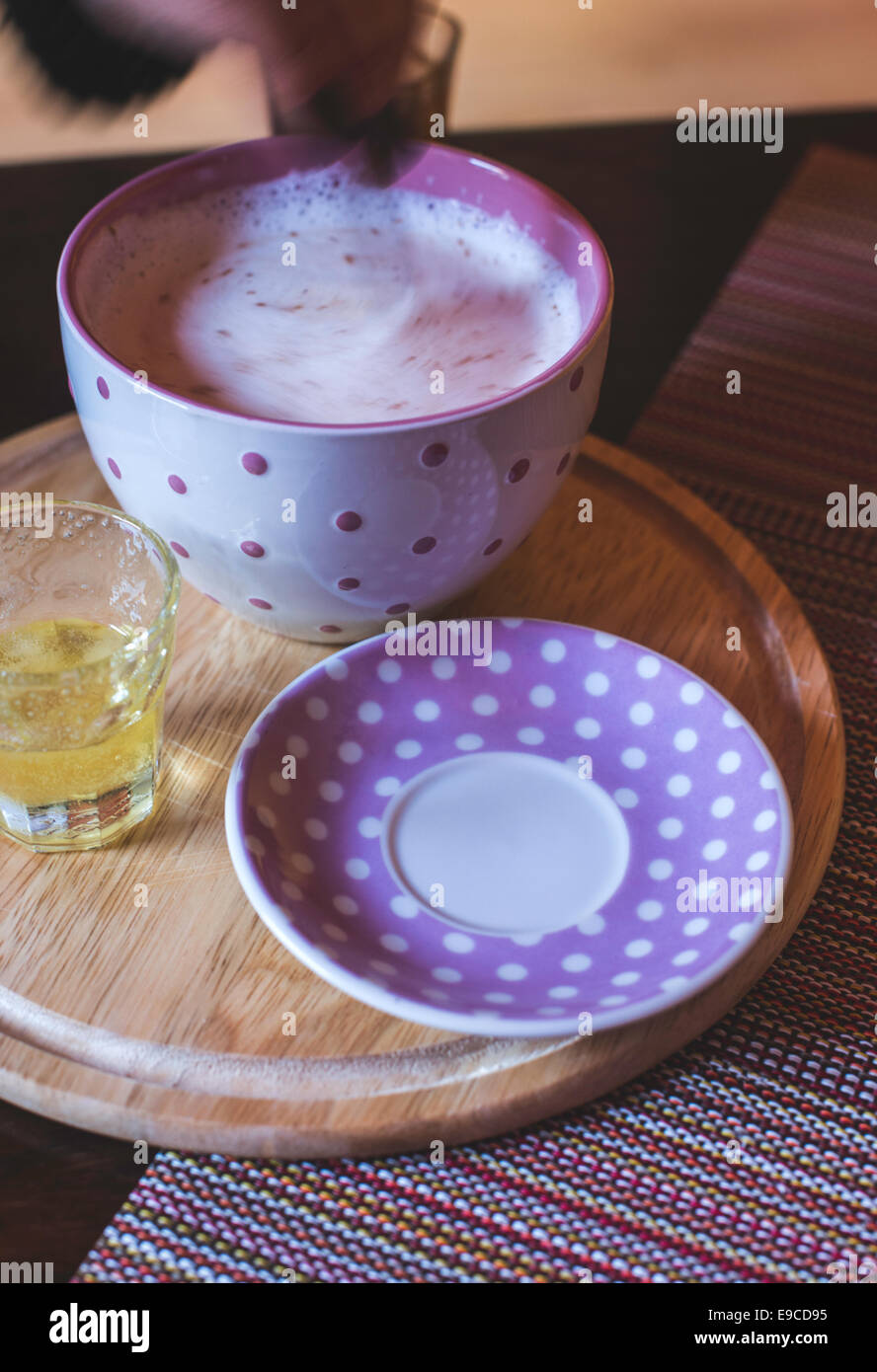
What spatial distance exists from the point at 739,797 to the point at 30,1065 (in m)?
0.34

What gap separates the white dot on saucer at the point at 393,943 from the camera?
58 centimetres

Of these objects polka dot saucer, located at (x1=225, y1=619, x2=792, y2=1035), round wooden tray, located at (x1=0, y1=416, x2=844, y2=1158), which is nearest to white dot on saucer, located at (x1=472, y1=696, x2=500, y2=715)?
polka dot saucer, located at (x1=225, y1=619, x2=792, y2=1035)

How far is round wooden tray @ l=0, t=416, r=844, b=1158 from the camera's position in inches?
21.3

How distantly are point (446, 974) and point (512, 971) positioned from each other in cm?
3

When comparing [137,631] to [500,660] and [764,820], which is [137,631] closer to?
[500,660]

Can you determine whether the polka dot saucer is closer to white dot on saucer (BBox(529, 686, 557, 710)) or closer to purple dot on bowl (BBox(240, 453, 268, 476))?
white dot on saucer (BBox(529, 686, 557, 710))

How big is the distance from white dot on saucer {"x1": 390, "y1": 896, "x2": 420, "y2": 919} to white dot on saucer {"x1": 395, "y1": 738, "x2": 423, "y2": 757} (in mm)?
92

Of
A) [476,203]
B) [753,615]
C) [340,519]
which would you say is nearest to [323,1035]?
[340,519]

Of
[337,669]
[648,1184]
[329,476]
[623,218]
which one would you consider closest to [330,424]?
[329,476]

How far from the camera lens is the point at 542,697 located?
694mm

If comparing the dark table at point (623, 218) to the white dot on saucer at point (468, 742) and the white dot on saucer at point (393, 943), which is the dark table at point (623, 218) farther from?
the white dot on saucer at point (393, 943)

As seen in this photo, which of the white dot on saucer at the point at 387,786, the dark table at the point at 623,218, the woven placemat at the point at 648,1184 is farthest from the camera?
the dark table at the point at 623,218

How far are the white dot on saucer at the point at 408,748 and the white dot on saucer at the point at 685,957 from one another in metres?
0.18

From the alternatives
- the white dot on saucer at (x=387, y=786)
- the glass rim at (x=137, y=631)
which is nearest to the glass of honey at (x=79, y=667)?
the glass rim at (x=137, y=631)
